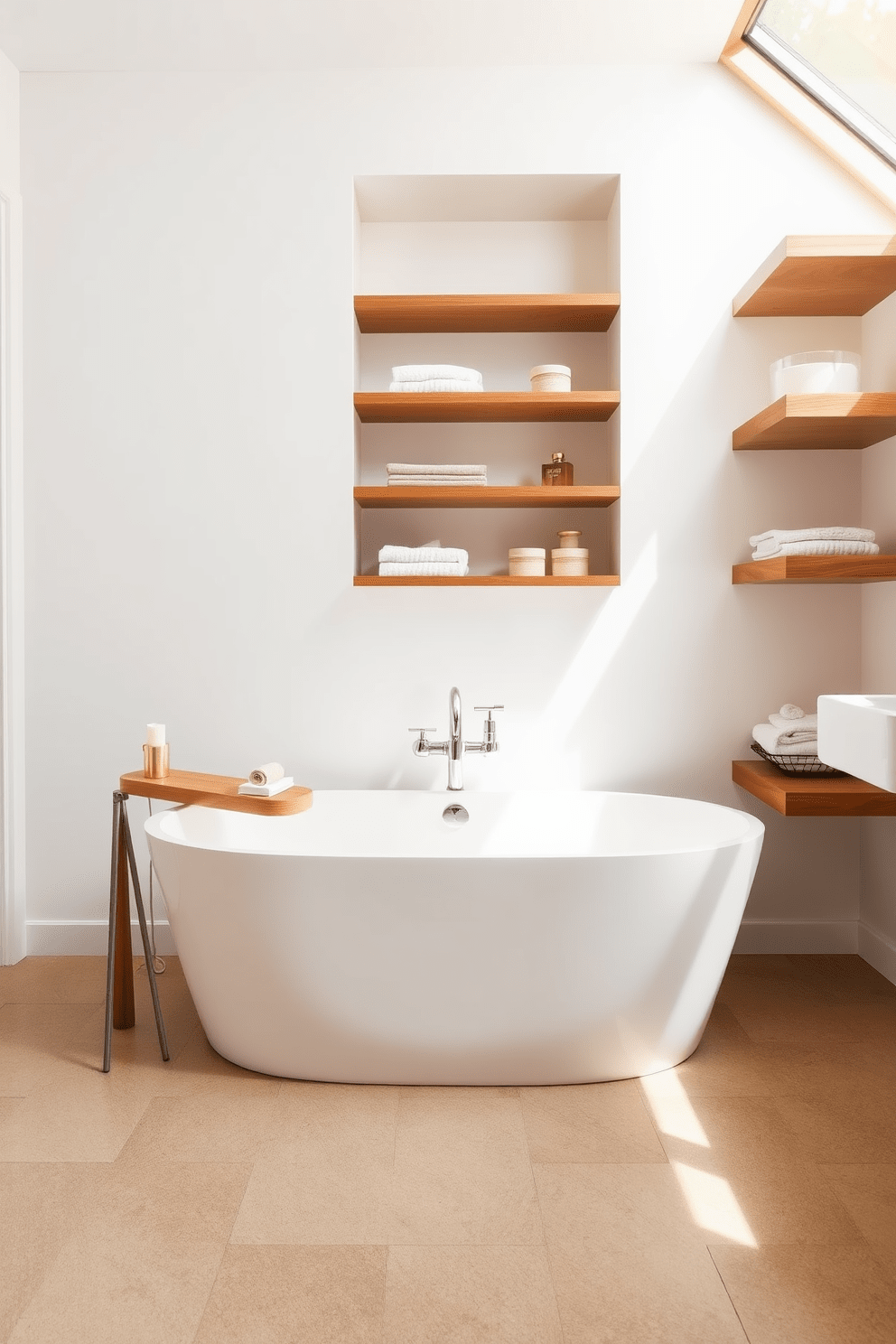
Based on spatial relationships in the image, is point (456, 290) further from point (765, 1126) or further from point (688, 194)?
point (765, 1126)

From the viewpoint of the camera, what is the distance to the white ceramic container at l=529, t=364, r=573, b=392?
3000 millimetres

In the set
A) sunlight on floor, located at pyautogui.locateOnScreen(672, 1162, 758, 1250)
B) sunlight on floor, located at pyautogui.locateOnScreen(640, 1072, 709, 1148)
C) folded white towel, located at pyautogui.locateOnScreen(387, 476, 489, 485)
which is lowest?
sunlight on floor, located at pyautogui.locateOnScreen(672, 1162, 758, 1250)

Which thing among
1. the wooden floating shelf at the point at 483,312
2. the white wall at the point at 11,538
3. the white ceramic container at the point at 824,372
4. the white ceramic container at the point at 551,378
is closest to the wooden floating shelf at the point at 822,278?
the white ceramic container at the point at 824,372

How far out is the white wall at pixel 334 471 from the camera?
3.02 meters

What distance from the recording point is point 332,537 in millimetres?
3078

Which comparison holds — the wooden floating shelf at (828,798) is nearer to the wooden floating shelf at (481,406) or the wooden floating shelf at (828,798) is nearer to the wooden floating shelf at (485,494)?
Result: the wooden floating shelf at (485,494)

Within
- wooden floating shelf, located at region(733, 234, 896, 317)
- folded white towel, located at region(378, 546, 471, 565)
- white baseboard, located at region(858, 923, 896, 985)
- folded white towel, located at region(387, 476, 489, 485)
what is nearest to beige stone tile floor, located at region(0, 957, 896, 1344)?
white baseboard, located at region(858, 923, 896, 985)

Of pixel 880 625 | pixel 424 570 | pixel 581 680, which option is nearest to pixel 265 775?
pixel 424 570

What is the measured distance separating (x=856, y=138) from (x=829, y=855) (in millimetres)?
2200

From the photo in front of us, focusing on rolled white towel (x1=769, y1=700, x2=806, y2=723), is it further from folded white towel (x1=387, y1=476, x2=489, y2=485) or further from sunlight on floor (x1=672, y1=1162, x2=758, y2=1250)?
sunlight on floor (x1=672, y1=1162, x2=758, y2=1250)

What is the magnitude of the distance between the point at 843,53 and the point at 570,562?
1572mm

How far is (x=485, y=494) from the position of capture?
296 cm

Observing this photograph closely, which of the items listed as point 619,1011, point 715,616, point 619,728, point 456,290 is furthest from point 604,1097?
point 456,290

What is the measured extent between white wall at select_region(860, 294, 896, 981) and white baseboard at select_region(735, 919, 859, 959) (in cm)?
6
